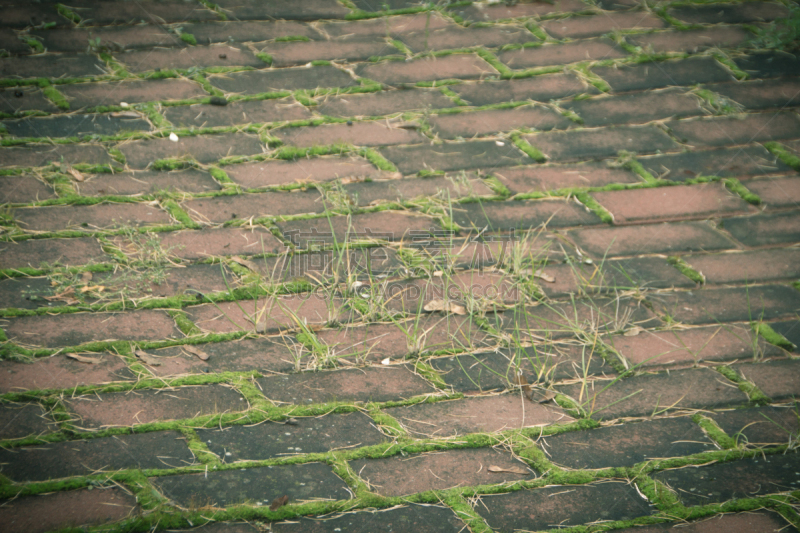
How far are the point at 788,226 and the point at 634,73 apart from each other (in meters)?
1.25

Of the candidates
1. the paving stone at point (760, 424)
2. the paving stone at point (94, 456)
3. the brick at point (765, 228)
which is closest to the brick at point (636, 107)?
the brick at point (765, 228)

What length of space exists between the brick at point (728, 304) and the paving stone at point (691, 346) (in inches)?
2.1

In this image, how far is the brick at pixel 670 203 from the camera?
9.07 ft

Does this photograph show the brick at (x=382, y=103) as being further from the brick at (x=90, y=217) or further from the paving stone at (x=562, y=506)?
the paving stone at (x=562, y=506)

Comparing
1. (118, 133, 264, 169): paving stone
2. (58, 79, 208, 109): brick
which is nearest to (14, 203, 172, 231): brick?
(118, 133, 264, 169): paving stone

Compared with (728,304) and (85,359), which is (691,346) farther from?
(85,359)

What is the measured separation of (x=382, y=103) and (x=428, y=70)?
418mm

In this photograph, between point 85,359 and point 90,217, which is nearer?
point 85,359

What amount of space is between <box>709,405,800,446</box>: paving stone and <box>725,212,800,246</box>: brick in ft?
2.85

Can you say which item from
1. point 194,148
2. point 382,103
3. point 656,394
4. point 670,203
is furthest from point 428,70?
point 656,394

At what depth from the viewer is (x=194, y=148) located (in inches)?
115

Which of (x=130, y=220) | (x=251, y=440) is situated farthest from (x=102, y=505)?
(x=130, y=220)

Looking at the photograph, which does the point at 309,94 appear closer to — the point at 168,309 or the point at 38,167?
the point at 38,167

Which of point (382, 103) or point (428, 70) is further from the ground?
point (428, 70)
